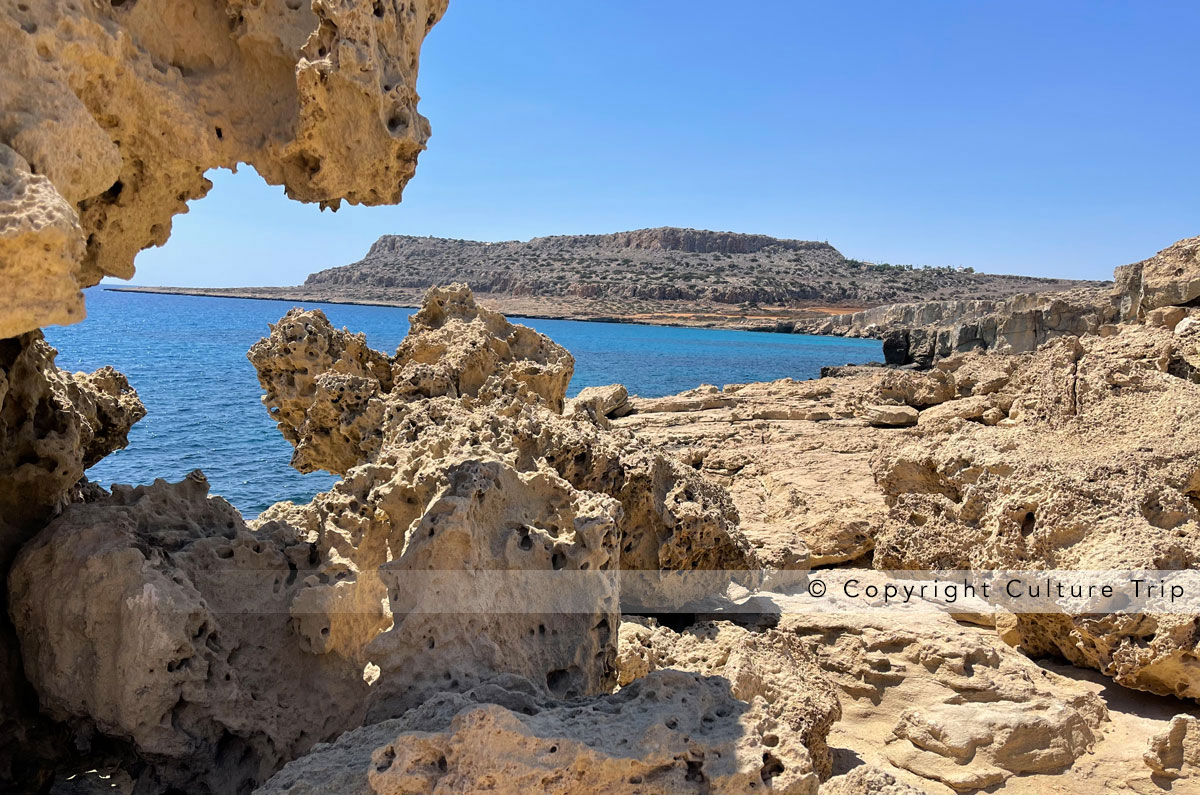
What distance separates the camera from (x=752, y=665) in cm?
333

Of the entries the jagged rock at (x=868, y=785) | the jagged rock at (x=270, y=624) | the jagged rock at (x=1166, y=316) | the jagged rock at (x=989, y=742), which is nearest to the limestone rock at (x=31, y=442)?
the jagged rock at (x=270, y=624)

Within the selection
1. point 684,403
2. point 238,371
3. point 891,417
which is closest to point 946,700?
point 891,417

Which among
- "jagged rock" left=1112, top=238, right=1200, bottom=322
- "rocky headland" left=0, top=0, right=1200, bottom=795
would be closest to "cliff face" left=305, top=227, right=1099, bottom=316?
"jagged rock" left=1112, top=238, right=1200, bottom=322

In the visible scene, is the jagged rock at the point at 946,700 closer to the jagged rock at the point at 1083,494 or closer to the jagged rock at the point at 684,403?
the jagged rock at the point at 1083,494

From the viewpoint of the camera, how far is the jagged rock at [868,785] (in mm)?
2408

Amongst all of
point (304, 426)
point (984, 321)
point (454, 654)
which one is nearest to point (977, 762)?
point (454, 654)

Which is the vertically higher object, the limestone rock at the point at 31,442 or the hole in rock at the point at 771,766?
the limestone rock at the point at 31,442

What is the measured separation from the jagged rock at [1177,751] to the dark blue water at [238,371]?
10341 millimetres

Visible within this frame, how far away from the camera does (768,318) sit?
284 ft

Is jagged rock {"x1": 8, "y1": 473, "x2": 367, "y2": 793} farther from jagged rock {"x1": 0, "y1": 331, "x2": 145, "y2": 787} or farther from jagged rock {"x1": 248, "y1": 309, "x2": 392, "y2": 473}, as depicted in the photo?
jagged rock {"x1": 248, "y1": 309, "x2": 392, "y2": 473}

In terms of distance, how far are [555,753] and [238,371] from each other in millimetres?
30768

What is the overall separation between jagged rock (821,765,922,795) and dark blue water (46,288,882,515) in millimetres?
10056

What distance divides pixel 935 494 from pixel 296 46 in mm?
5264

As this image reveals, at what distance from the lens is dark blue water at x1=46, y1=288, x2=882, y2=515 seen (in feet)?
44.1
